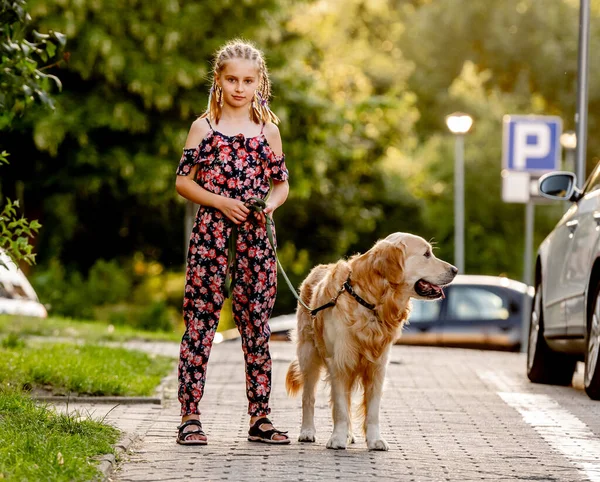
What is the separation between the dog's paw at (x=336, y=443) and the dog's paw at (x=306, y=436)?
30 cm

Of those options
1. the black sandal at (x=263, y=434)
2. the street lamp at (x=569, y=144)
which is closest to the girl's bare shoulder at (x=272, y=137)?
the black sandal at (x=263, y=434)

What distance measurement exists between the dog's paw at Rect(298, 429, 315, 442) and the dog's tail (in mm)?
275

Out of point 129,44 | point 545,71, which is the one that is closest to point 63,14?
point 129,44

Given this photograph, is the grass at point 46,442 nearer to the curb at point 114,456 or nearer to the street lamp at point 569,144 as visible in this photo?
the curb at point 114,456

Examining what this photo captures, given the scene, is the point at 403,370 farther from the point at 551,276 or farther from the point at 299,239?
the point at 299,239

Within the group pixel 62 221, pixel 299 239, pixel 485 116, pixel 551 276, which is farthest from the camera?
pixel 485 116

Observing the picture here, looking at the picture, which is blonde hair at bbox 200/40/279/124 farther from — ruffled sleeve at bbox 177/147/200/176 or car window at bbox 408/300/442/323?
car window at bbox 408/300/442/323

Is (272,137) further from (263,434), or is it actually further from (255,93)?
(263,434)

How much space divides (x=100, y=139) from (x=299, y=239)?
11414 mm

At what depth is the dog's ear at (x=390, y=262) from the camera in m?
7.14

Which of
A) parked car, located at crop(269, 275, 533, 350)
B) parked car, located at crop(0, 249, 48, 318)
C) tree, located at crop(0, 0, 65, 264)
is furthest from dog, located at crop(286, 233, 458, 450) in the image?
parked car, located at crop(0, 249, 48, 318)

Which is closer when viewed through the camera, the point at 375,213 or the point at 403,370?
the point at 403,370

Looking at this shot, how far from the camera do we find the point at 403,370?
12555 millimetres

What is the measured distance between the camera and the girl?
7152 mm
